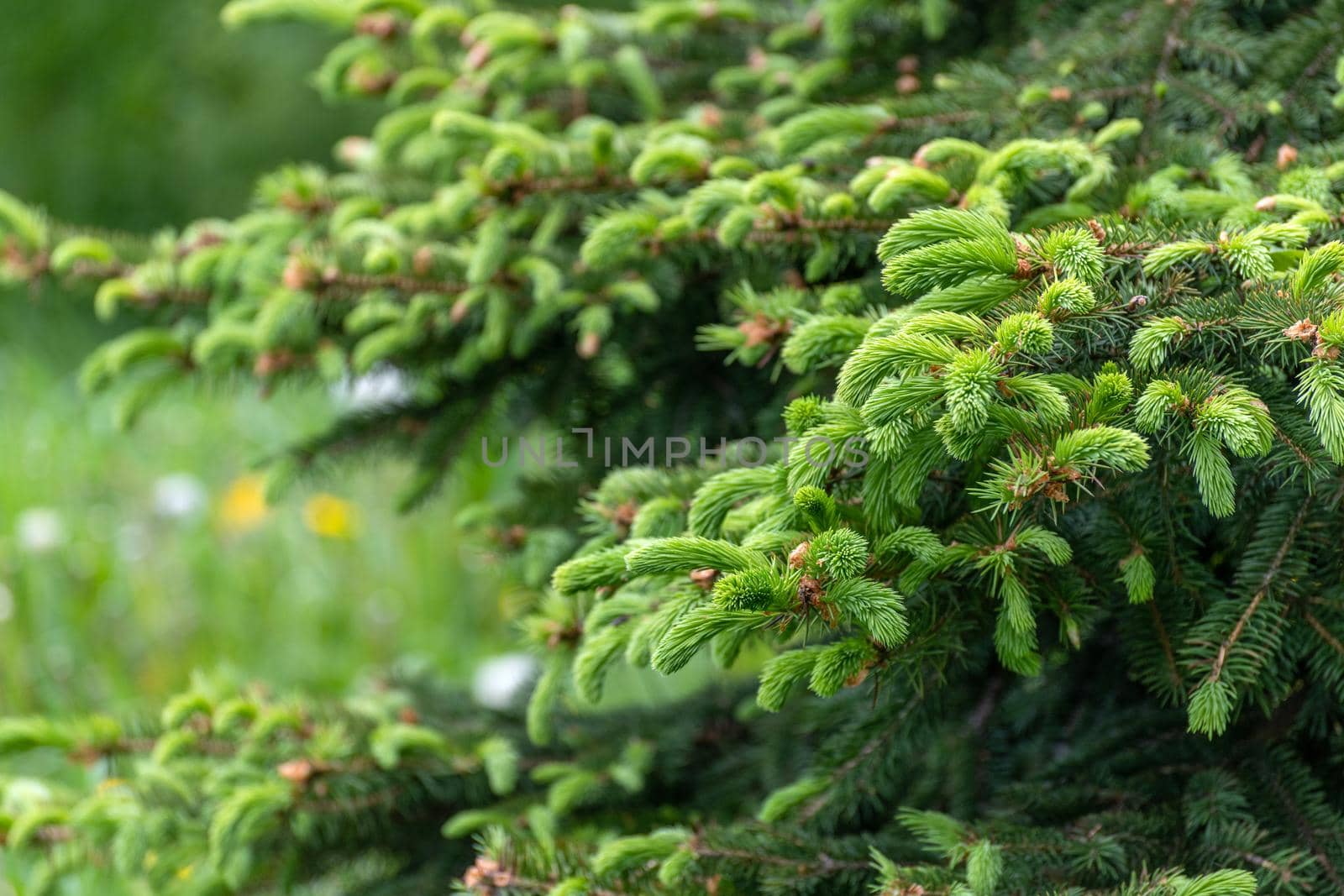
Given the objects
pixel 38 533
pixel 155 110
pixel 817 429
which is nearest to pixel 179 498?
pixel 38 533

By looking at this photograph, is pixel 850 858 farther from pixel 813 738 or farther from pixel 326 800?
pixel 326 800

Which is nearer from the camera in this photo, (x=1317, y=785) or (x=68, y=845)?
(x=1317, y=785)

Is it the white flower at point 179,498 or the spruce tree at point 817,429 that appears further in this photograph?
the white flower at point 179,498

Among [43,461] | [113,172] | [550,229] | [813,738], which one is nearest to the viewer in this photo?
[550,229]

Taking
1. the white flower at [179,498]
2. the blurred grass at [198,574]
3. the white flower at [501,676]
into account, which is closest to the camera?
the white flower at [501,676]

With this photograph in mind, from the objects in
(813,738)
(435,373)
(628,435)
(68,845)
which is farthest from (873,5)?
(68,845)

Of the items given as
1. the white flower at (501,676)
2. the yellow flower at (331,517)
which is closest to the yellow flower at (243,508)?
the yellow flower at (331,517)

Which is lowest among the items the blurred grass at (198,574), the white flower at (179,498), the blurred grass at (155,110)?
the blurred grass at (198,574)

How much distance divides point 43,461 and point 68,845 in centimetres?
210

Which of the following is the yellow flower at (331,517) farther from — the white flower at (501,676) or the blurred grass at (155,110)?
the blurred grass at (155,110)

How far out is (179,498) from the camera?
3.03 m

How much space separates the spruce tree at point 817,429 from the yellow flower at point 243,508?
1483 mm

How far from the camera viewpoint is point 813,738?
1.61 metres

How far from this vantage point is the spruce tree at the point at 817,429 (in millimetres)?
904
